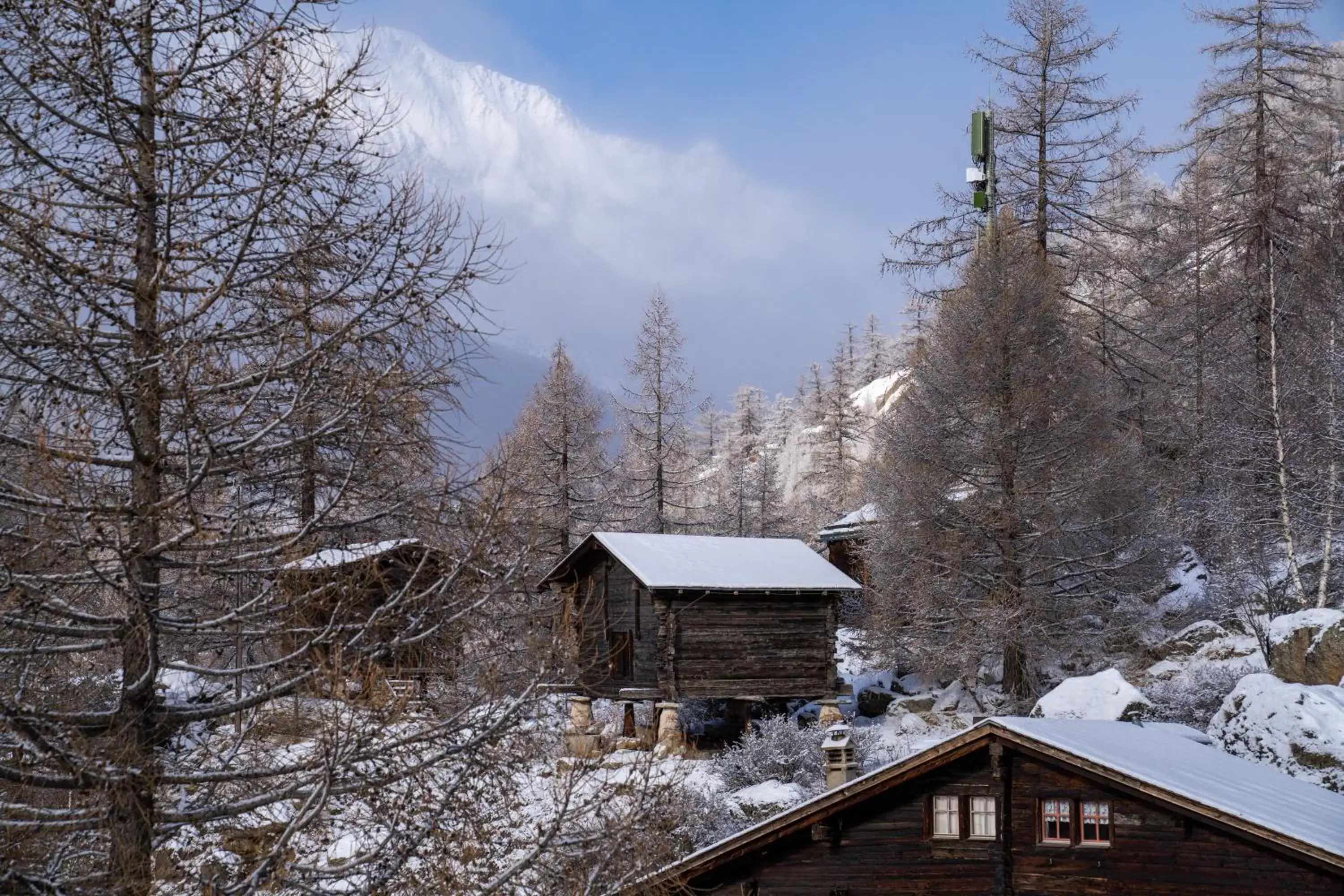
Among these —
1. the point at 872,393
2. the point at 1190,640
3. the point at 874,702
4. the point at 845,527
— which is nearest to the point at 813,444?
the point at 872,393

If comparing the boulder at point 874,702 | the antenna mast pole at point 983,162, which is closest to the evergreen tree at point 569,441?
the boulder at point 874,702

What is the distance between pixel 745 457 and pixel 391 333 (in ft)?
229

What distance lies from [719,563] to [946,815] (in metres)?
14.7

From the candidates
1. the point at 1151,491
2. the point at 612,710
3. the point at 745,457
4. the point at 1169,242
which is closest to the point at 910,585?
the point at 1151,491

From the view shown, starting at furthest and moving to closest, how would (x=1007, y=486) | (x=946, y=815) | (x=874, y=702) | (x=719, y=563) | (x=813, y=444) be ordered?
(x=813, y=444) → (x=719, y=563) → (x=874, y=702) → (x=1007, y=486) → (x=946, y=815)

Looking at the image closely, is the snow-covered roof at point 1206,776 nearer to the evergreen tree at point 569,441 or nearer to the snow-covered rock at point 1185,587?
the snow-covered rock at point 1185,587

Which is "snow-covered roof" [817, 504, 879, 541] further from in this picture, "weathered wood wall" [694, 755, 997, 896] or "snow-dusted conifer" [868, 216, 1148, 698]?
"weathered wood wall" [694, 755, 997, 896]

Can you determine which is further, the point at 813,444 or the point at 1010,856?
the point at 813,444

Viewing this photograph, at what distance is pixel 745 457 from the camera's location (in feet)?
251

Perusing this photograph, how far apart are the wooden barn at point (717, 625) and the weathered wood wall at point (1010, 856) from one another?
453 inches

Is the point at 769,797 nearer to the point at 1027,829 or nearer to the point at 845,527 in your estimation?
the point at 1027,829

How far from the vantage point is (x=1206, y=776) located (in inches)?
651

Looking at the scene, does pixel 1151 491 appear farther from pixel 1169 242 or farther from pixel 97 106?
pixel 97 106

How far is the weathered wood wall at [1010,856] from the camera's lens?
1541 cm
